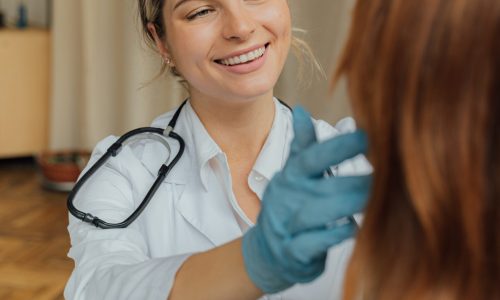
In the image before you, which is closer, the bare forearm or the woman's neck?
the bare forearm

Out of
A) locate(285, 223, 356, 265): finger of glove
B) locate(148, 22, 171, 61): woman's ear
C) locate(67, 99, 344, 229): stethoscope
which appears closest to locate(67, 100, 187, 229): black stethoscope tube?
locate(67, 99, 344, 229): stethoscope

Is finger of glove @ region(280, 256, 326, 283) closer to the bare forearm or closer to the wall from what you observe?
the bare forearm

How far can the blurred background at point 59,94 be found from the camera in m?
3.99

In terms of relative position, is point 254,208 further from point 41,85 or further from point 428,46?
point 41,85

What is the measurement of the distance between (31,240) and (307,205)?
2834 millimetres

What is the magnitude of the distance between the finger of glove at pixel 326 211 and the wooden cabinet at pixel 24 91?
393cm

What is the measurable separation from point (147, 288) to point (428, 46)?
0.60 meters

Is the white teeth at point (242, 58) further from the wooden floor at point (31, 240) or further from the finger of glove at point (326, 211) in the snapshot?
the wooden floor at point (31, 240)

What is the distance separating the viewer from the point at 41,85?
182 inches

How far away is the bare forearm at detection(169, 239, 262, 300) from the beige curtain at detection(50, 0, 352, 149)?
112 inches

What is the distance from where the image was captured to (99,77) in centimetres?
440

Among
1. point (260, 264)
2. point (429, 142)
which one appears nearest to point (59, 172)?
point (260, 264)

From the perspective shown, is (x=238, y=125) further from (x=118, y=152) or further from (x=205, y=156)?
(x=118, y=152)

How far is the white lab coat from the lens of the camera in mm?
1308
